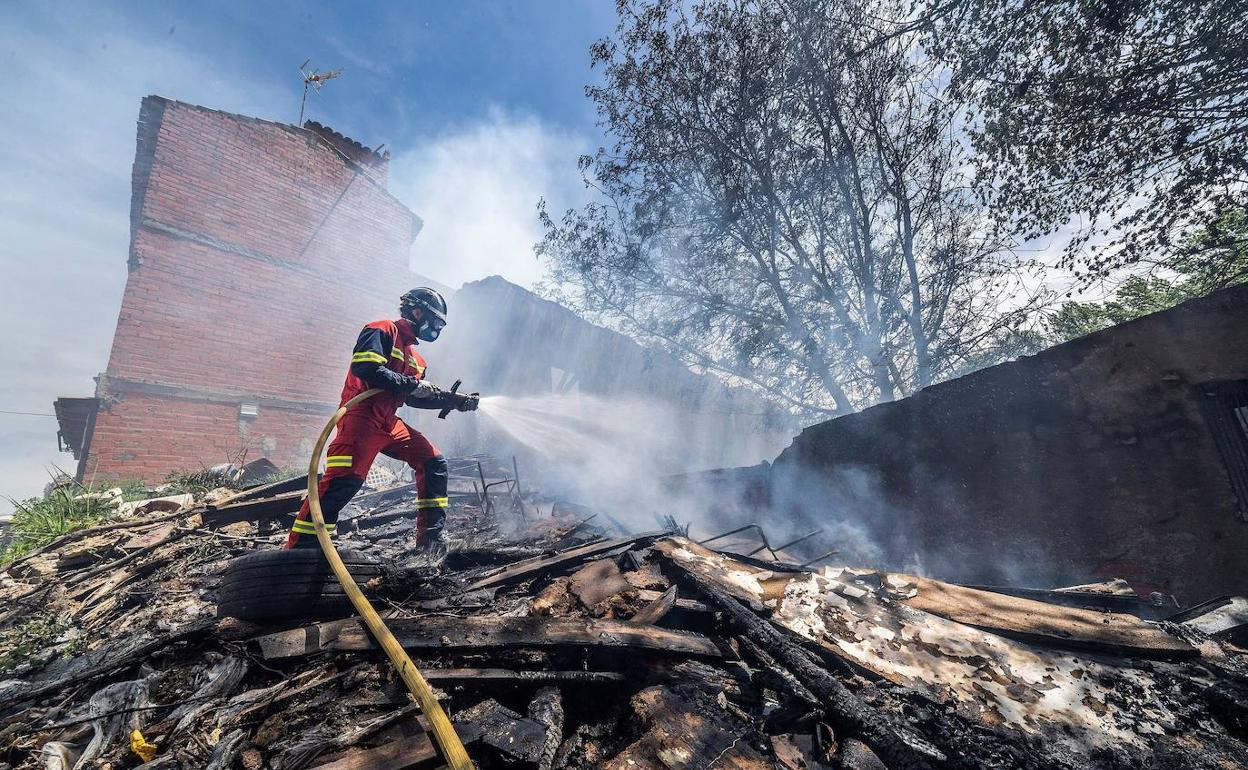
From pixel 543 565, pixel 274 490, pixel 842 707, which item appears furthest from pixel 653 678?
pixel 274 490

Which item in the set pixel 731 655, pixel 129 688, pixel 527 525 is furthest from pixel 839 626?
pixel 527 525

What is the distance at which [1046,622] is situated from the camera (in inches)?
106

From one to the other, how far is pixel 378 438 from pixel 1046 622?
5013mm

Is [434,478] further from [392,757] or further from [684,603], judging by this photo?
[392,757]

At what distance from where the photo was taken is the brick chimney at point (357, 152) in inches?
574

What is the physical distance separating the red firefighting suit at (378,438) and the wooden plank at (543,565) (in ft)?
4.11

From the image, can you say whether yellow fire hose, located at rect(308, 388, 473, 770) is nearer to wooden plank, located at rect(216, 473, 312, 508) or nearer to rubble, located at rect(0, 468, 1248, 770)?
rubble, located at rect(0, 468, 1248, 770)

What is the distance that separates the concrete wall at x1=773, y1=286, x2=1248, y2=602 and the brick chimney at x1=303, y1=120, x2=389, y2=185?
17452 mm

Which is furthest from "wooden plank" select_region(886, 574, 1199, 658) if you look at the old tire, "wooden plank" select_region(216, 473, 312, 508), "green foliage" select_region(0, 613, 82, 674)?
"wooden plank" select_region(216, 473, 312, 508)

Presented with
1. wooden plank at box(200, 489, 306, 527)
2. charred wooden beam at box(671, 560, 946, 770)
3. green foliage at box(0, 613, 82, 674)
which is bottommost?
charred wooden beam at box(671, 560, 946, 770)

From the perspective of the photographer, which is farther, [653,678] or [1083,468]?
[1083,468]

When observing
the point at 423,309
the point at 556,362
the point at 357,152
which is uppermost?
the point at 357,152

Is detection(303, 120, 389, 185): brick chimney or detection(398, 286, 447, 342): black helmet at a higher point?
detection(303, 120, 389, 185): brick chimney

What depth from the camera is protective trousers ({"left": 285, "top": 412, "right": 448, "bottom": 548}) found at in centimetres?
349
